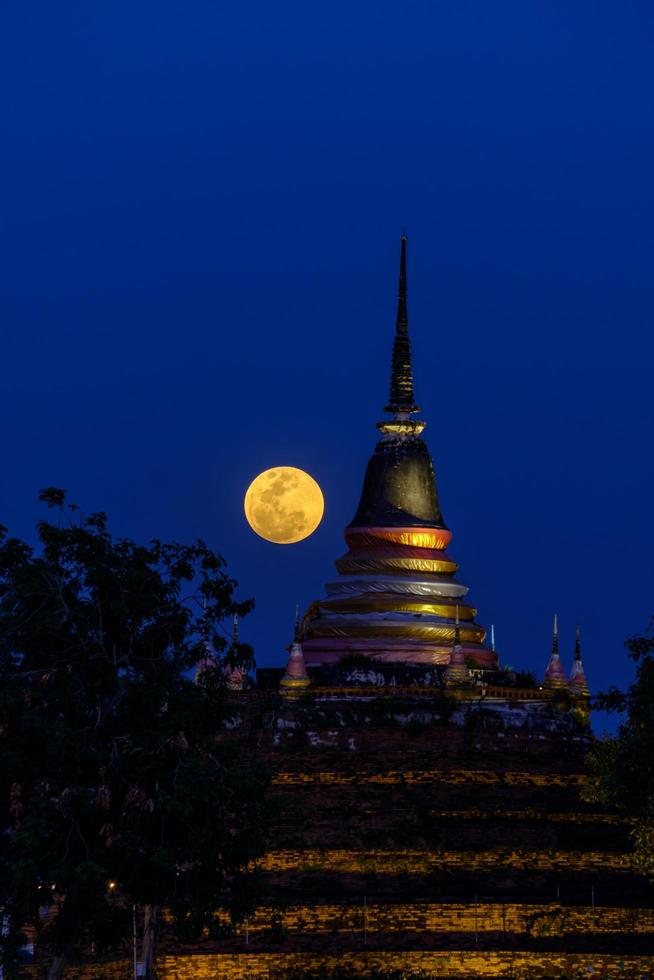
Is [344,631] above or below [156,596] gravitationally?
above

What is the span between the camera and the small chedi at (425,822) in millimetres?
46375

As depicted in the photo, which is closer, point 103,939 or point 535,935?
point 103,939

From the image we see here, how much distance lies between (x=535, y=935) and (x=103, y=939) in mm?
11854

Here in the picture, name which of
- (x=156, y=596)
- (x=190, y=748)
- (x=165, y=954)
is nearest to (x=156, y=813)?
(x=190, y=748)

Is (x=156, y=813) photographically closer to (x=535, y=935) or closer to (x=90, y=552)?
(x=90, y=552)

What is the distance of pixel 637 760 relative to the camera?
4478cm

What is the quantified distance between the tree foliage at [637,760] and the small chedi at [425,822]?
7.72 ft

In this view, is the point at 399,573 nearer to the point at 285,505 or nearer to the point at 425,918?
the point at 285,505

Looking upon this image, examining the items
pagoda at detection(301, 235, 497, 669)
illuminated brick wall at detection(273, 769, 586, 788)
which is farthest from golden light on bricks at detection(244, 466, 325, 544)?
illuminated brick wall at detection(273, 769, 586, 788)

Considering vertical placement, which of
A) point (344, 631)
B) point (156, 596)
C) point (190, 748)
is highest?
point (344, 631)

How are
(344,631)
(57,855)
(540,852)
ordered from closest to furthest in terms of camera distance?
1. (57,855)
2. (540,852)
3. (344,631)

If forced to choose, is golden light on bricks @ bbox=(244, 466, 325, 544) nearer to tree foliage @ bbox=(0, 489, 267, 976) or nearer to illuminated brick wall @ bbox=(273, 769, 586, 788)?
illuminated brick wall @ bbox=(273, 769, 586, 788)

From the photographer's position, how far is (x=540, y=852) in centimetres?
4844

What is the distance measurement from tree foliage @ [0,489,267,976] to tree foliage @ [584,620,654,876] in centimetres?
880
